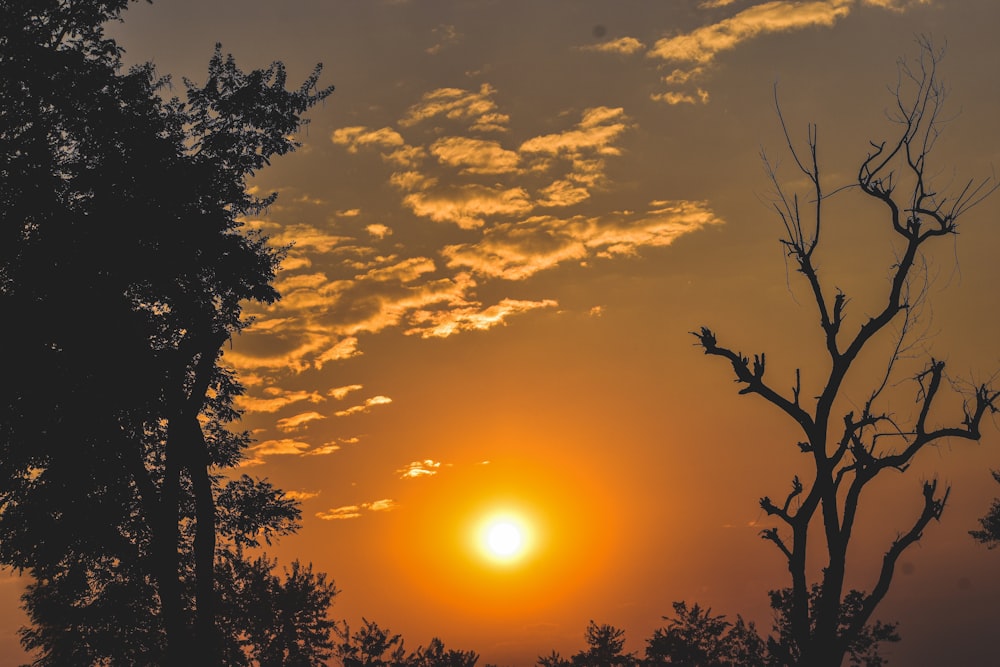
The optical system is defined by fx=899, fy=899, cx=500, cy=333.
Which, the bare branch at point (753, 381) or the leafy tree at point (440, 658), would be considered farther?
the leafy tree at point (440, 658)

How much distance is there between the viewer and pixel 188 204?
2331 centimetres

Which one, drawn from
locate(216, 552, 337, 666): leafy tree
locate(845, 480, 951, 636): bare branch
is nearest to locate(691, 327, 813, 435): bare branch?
locate(845, 480, 951, 636): bare branch

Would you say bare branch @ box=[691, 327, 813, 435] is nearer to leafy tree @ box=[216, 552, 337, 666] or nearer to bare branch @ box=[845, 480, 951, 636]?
bare branch @ box=[845, 480, 951, 636]

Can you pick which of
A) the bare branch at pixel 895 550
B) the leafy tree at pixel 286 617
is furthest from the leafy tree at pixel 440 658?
the bare branch at pixel 895 550

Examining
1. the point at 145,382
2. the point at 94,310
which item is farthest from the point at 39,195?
the point at 145,382

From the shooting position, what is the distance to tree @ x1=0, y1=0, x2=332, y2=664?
20.5 meters

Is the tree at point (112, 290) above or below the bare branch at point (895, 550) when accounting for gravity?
above

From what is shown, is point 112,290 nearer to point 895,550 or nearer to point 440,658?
point 895,550

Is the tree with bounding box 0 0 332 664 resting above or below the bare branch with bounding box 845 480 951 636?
above

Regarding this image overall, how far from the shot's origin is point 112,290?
21.1 m

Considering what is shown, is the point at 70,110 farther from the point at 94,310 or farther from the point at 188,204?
the point at 94,310

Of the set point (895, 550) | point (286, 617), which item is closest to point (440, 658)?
point (286, 617)

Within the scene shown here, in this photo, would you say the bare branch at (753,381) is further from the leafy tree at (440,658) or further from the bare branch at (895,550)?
the leafy tree at (440,658)

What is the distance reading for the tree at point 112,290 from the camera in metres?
20.5
